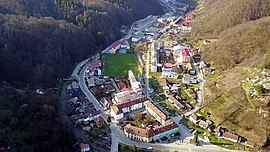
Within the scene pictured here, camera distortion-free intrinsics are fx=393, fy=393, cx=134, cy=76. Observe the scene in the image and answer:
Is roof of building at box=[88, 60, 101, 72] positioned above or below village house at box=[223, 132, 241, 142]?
above

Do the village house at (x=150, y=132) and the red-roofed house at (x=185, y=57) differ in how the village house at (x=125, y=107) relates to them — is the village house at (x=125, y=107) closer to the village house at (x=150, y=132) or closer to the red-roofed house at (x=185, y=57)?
the village house at (x=150, y=132)

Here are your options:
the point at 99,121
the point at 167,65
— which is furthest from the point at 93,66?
the point at 99,121

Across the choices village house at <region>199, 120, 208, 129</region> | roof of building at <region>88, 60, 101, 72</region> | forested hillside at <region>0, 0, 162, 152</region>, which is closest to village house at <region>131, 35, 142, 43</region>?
forested hillside at <region>0, 0, 162, 152</region>

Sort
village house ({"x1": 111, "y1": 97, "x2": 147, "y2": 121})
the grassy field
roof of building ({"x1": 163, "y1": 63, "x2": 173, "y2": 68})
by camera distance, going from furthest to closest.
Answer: the grassy field, roof of building ({"x1": 163, "y1": 63, "x2": 173, "y2": 68}), village house ({"x1": 111, "y1": 97, "x2": 147, "y2": 121})

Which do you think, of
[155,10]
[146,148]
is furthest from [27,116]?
[155,10]

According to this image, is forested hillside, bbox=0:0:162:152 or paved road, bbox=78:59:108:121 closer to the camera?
forested hillside, bbox=0:0:162:152

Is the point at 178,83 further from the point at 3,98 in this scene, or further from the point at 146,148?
the point at 3,98

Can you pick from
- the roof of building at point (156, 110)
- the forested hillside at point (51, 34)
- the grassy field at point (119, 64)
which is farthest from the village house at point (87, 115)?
the grassy field at point (119, 64)

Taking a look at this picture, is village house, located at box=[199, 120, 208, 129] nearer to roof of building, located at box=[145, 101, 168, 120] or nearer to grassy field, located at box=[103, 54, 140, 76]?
roof of building, located at box=[145, 101, 168, 120]
